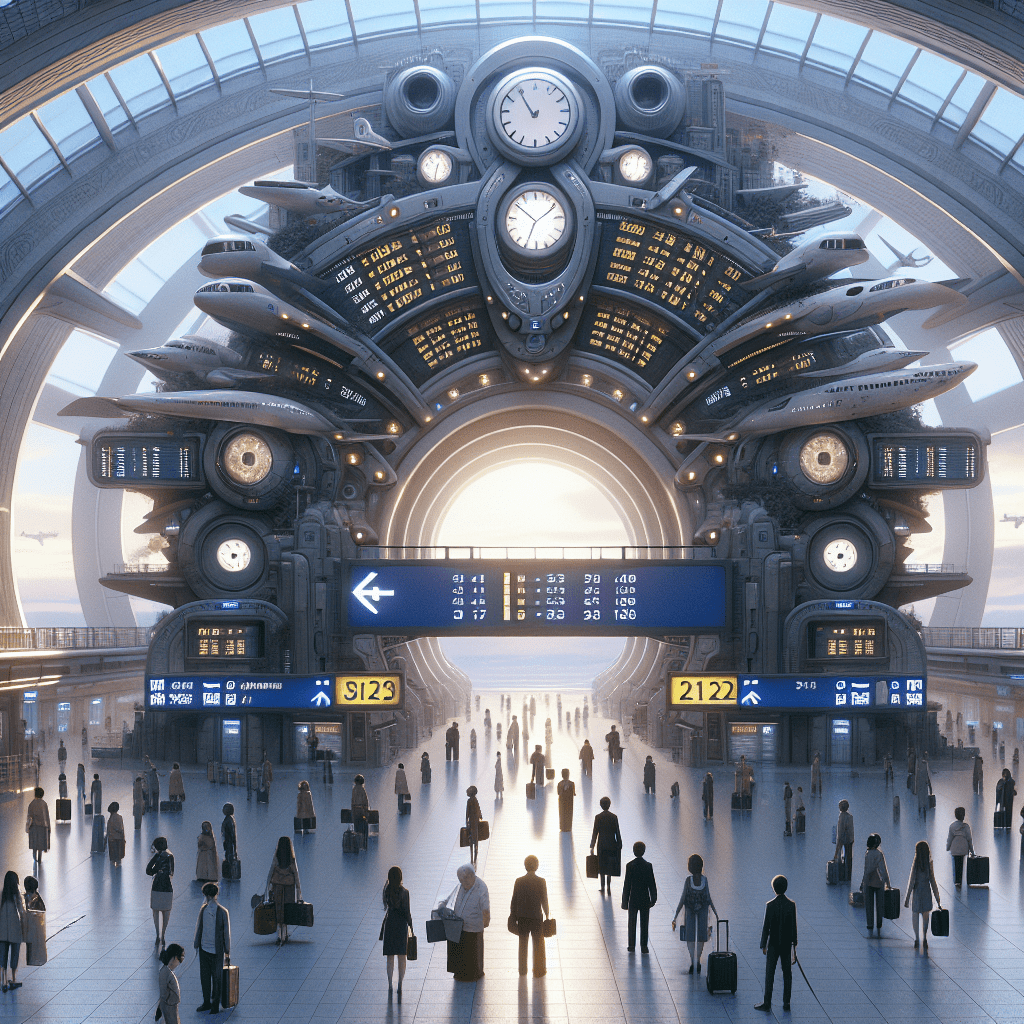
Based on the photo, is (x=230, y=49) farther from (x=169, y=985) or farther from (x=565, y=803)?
(x=169, y=985)

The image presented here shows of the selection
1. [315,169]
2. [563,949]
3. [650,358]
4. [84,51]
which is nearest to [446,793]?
[563,949]

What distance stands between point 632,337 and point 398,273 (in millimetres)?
8805

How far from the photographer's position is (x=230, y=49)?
46156 mm

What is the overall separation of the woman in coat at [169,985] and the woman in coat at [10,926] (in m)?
3.40

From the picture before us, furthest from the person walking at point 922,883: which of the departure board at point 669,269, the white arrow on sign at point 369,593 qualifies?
the departure board at point 669,269

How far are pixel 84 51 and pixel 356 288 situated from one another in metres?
11.4

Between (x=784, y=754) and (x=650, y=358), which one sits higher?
(x=650, y=358)

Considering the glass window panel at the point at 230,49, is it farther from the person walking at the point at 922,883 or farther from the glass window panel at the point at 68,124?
the person walking at the point at 922,883

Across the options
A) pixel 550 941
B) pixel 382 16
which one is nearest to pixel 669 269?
pixel 382 16

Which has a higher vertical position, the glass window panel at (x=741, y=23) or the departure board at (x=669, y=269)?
the glass window panel at (x=741, y=23)

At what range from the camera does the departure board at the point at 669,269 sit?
37812mm

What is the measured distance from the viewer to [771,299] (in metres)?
37.3

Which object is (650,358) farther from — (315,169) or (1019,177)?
(1019,177)

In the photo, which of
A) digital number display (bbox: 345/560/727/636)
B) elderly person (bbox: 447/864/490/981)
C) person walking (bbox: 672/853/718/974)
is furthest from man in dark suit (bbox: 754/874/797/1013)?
digital number display (bbox: 345/560/727/636)
